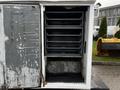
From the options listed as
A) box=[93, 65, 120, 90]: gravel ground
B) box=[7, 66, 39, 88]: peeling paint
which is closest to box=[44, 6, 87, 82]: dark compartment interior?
box=[7, 66, 39, 88]: peeling paint

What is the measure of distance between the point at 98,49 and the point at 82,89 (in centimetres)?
604

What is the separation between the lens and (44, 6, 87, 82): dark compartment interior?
275 cm

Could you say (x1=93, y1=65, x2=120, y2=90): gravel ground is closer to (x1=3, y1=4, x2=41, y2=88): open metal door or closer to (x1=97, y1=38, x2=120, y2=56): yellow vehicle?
(x1=97, y1=38, x2=120, y2=56): yellow vehicle

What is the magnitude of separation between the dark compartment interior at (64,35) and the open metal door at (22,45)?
29 cm

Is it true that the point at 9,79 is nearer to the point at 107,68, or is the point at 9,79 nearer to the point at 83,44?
the point at 83,44

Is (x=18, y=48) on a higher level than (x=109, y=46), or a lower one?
higher

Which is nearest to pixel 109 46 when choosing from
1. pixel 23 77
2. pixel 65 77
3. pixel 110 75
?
pixel 110 75

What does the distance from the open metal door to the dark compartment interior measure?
0.29m

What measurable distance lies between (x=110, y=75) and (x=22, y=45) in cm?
437

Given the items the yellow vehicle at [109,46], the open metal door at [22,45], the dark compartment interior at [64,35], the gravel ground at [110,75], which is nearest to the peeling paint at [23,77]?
the open metal door at [22,45]

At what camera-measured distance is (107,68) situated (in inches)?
280

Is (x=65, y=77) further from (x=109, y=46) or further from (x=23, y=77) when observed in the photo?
(x=109, y=46)

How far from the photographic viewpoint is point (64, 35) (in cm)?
287

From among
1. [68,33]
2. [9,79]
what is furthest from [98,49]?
[9,79]
